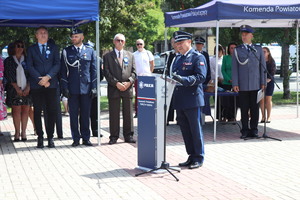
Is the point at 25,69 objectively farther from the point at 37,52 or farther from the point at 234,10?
the point at 234,10

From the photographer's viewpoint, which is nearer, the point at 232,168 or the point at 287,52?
the point at 232,168

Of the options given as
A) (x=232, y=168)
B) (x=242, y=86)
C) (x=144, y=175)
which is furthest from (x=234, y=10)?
(x=144, y=175)

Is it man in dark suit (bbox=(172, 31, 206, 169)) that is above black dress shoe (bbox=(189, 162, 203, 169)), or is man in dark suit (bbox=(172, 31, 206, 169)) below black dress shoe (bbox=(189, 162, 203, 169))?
above

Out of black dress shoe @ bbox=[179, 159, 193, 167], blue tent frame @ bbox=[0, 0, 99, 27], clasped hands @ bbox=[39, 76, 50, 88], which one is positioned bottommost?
black dress shoe @ bbox=[179, 159, 193, 167]

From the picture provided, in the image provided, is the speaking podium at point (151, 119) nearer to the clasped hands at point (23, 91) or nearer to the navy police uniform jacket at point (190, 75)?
the navy police uniform jacket at point (190, 75)

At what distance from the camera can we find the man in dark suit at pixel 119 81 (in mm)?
10438

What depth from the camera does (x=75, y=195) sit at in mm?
6645

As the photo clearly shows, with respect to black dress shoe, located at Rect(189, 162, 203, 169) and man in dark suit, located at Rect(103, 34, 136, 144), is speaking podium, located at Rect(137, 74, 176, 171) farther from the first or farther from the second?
man in dark suit, located at Rect(103, 34, 136, 144)

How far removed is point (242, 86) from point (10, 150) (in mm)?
4573

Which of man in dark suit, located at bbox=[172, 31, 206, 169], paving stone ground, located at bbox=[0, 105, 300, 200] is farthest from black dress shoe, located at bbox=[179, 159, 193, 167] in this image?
paving stone ground, located at bbox=[0, 105, 300, 200]

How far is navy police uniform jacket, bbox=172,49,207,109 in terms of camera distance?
311 inches

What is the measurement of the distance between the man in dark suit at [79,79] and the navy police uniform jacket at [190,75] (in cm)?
255

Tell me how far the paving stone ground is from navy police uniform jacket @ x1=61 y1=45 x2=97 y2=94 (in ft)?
3.62

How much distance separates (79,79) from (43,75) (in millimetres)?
649
